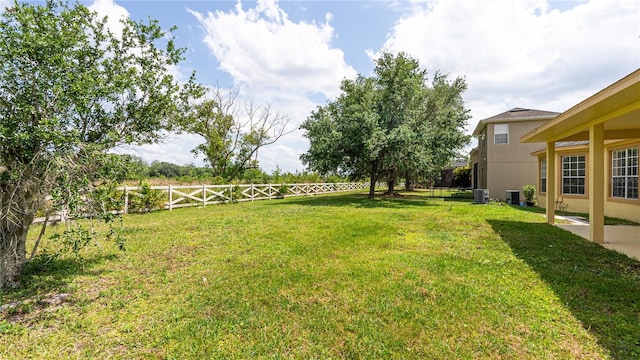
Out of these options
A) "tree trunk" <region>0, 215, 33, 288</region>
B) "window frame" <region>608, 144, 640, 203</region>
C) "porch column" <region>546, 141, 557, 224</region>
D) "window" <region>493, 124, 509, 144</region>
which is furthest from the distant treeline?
"window frame" <region>608, 144, 640, 203</region>

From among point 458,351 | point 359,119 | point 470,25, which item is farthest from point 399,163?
point 458,351

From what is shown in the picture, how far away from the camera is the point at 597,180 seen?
5.97 metres

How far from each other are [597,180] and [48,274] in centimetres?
980

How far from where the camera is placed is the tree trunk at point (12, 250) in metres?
3.67

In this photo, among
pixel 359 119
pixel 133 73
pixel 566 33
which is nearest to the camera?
pixel 133 73

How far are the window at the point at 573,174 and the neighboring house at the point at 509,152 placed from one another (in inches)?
189

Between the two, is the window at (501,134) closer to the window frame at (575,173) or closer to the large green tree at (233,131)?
the window frame at (575,173)

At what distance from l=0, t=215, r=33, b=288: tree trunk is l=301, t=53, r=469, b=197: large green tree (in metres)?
11.7

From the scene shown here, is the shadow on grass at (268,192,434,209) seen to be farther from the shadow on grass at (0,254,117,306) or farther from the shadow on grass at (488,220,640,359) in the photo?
the shadow on grass at (0,254,117,306)

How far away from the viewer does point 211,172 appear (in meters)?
28.0

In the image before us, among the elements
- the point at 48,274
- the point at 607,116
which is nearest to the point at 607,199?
the point at 607,116

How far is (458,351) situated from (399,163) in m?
12.8

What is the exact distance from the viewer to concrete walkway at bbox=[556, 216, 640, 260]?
571 centimetres

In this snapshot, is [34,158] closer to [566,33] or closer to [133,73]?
[133,73]
